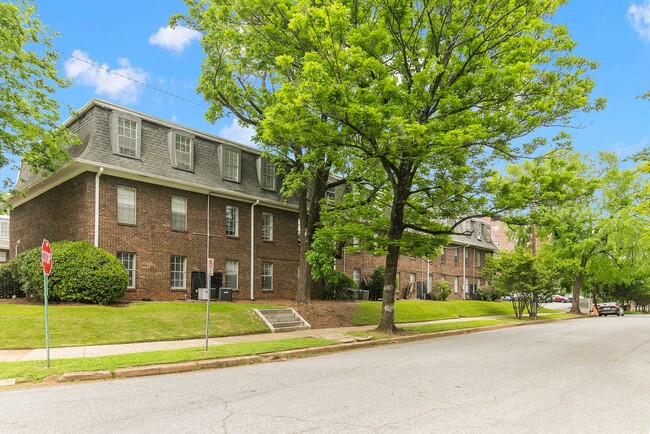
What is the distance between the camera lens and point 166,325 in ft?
47.8

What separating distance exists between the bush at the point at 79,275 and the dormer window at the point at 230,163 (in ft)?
25.8

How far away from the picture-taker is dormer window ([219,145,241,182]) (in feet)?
75.7

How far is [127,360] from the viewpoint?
9.73 m

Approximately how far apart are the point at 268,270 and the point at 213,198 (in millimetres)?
5082

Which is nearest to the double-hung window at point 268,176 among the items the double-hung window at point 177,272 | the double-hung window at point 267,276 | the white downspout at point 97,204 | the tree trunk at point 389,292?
the double-hung window at point 267,276

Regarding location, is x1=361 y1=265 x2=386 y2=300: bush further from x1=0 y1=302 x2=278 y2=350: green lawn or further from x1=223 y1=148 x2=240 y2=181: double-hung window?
x1=0 y1=302 x2=278 y2=350: green lawn

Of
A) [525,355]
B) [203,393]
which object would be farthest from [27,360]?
[525,355]

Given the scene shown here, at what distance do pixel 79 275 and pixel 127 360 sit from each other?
7.26 m

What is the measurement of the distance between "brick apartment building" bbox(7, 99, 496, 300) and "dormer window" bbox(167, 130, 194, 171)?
0.16ft

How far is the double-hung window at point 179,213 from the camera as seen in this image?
2070cm

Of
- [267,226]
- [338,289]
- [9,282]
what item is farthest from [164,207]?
[338,289]

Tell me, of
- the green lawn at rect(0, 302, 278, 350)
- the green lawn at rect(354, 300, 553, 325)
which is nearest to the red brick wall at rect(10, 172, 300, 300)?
the green lawn at rect(0, 302, 278, 350)

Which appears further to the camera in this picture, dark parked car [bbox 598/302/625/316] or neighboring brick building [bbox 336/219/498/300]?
dark parked car [bbox 598/302/625/316]

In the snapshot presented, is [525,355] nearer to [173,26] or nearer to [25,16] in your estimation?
[173,26]
